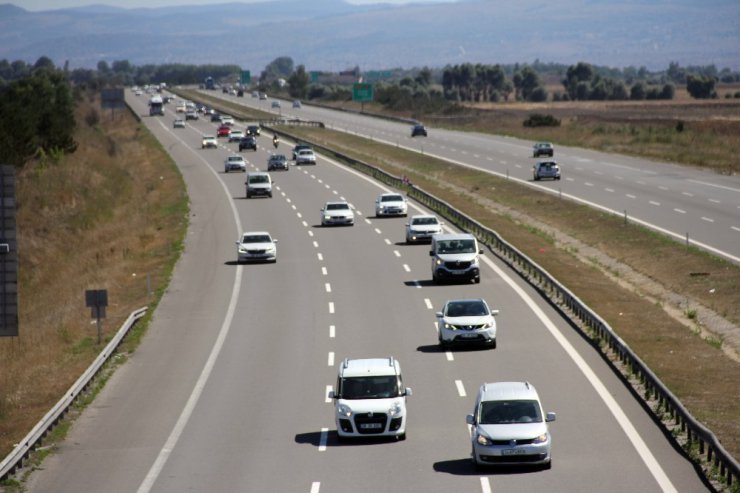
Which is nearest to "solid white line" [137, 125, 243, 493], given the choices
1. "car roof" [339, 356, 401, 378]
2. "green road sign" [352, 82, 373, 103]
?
"car roof" [339, 356, 401, 378]

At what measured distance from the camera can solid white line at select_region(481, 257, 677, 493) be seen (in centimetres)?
2381

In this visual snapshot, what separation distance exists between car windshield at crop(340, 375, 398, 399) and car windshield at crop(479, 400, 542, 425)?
3.35 metres

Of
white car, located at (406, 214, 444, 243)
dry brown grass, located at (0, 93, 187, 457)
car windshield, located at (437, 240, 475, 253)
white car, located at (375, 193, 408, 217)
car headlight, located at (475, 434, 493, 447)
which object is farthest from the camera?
white car, located at (375, 193, 408, 217)

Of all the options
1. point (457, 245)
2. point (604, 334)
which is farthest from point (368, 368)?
point (457, 245)

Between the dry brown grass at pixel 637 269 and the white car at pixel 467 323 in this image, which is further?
the white car at pixel 467 323

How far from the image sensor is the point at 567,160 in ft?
362

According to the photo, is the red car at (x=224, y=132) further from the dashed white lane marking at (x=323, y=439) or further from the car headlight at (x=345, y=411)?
the car headlight at (x=345, y=411)

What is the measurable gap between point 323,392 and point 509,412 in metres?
9.37

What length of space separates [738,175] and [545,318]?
54956 mm

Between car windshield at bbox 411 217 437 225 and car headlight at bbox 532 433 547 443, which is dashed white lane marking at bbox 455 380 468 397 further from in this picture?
car windshield at bbox 411 217 437 225

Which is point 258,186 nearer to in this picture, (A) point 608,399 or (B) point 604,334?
(B) point 604,334

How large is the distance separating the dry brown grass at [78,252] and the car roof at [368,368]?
7.43 meters

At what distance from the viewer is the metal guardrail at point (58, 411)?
25484 mm

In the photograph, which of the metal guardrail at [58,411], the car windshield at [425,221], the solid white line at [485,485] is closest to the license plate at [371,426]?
the solid white line at [485,485]
